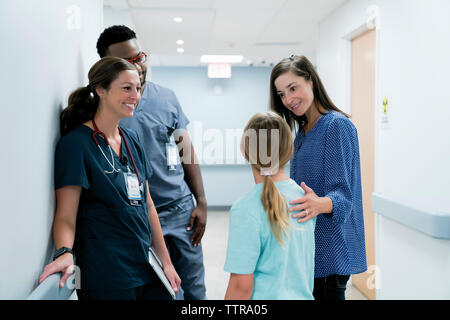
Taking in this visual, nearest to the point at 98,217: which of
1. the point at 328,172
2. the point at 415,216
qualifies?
the point at 328,172

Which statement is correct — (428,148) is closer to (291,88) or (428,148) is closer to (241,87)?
(291,88)

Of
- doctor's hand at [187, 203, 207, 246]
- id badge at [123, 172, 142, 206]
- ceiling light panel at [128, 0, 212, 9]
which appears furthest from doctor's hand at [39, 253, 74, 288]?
ceiling light panel at [128, 0, 212, 9]

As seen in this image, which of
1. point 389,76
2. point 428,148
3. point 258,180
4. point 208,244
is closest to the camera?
point 258,180

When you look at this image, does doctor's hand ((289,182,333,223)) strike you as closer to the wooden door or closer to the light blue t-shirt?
the light blue t-shirt

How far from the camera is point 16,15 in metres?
0.84

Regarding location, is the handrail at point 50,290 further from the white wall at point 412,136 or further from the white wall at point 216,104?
the white wall at point 216,104

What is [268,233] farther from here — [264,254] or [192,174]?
[192,174]

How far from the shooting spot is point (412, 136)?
84.0 inches

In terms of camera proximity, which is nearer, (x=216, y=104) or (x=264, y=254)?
(x=264, y=254)

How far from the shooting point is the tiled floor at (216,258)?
3000 millimetres

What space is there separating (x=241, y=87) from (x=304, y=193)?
220 inches

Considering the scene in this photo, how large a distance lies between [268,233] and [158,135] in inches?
32.5

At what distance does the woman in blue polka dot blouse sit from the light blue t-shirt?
0.60 feet

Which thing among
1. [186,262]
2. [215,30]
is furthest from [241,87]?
[186,262]
